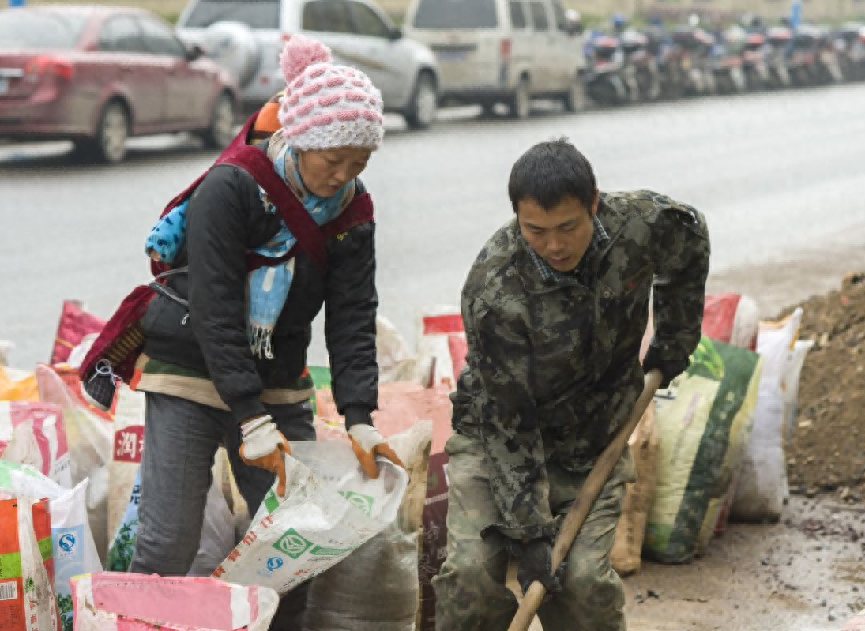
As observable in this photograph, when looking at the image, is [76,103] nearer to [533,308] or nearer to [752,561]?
[752,561]

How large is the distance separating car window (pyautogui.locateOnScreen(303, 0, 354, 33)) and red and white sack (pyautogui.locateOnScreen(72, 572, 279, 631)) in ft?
46.6

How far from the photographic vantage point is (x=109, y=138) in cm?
1361

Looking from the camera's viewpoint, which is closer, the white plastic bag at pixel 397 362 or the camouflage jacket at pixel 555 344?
the camouflage jacket at pixel 555 344

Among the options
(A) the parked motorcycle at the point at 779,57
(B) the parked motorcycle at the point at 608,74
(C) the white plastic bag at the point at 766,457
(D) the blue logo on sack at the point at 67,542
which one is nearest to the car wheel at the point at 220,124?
(B) the parked motorcycle at the point at 608,74

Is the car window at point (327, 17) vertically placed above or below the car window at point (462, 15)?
above

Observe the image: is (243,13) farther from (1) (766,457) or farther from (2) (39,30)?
(1) (766,457)

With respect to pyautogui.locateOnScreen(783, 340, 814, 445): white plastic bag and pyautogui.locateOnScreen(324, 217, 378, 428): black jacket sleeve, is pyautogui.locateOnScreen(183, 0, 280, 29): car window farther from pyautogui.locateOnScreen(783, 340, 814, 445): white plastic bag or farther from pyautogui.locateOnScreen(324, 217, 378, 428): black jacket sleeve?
pyautogui.locateOnScreen(324, 217, 378, 428): black jacket sleeve

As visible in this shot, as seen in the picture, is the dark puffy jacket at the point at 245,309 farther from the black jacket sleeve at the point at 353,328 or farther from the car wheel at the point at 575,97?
the car wheel at the point at 575,97

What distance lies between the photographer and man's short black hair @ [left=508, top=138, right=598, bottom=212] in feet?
9.41

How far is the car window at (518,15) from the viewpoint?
20359 millimetres

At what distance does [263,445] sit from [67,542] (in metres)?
0.69

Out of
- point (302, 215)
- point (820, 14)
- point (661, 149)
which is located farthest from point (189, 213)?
point (820, 14)

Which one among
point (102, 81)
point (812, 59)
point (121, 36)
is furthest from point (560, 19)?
point (812, 59)

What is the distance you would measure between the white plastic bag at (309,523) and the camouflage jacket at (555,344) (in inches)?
12.0
